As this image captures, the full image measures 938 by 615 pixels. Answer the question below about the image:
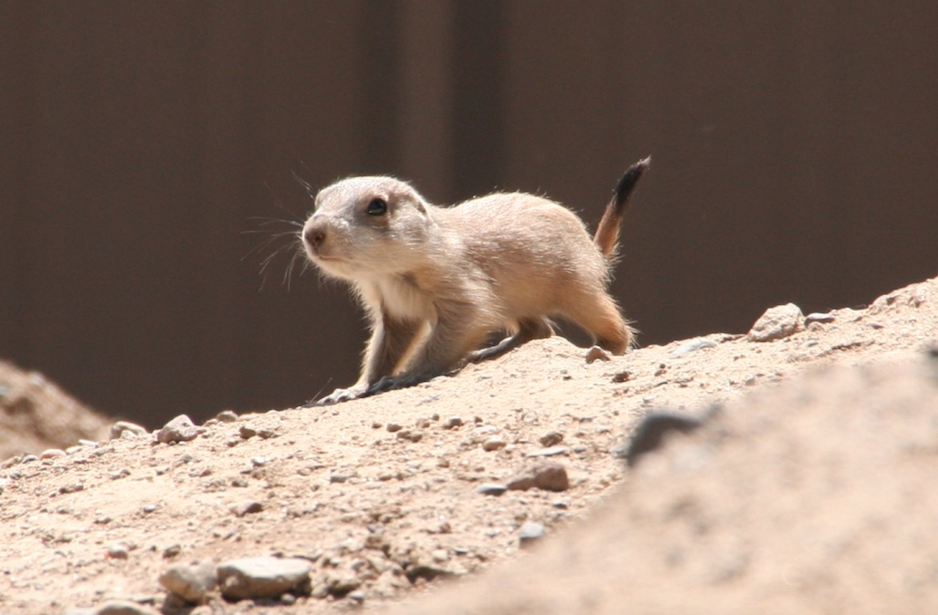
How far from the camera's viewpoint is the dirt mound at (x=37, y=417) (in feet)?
24.2

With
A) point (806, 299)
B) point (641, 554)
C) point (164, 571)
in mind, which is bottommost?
point (806, 299)

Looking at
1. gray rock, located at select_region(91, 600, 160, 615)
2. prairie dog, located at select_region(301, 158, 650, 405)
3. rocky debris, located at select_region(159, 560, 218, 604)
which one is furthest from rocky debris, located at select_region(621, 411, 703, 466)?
prairie dog, located at select_region(301, 158, 650, 405)

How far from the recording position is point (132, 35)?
8.63 m

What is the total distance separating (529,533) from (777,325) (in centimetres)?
190

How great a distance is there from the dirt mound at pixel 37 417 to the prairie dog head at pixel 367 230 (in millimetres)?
2494

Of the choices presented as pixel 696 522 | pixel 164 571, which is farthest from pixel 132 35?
pixel 696 522

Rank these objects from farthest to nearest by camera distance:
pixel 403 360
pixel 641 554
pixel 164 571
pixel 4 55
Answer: pixel 4 55 → pixel 403 360 → pixel 164 571 → pixel 641 554

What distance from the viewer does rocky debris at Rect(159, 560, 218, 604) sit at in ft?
9.73

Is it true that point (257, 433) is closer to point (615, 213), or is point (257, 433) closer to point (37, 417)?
point (615, 213)

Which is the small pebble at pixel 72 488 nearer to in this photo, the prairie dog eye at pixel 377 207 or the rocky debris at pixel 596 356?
the rocky debris at pixel 596 356

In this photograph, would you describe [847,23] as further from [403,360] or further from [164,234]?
[164,234]

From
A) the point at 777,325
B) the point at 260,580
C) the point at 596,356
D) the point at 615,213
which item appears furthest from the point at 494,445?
the point at 615,213

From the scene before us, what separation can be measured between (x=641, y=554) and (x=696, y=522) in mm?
125

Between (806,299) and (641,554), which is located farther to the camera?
(806,299)
